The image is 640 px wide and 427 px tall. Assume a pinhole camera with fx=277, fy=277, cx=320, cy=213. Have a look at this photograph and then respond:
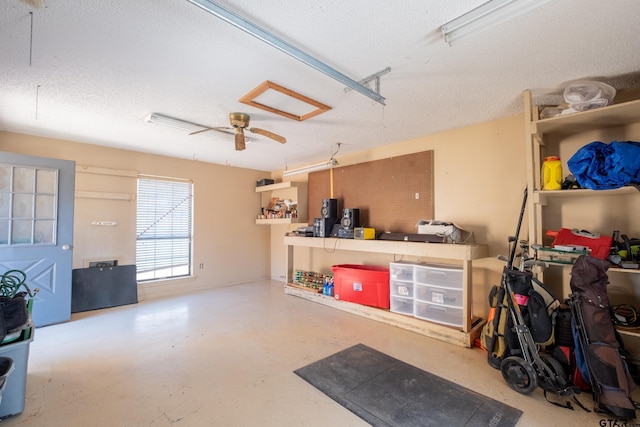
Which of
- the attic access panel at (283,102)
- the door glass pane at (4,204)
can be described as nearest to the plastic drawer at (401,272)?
the attic access panel at (283,102)

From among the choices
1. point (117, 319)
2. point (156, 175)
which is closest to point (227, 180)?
point (156, 175)

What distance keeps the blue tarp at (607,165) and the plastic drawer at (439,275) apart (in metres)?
1.34

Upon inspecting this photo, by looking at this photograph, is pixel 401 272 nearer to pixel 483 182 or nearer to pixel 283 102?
pixel 483 182

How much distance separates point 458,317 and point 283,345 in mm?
1882

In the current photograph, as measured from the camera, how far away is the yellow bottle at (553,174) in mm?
2336

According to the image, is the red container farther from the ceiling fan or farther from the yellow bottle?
the ceiling fan

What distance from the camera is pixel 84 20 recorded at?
1.56 metres

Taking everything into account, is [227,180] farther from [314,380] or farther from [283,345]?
[314,380]

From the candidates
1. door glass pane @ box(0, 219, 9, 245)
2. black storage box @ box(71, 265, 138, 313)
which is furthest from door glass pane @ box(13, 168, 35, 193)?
black storage box @ box(71, 265, 138, 313)

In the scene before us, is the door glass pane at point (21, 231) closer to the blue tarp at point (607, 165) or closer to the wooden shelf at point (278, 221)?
the wooden shelf at point (278, 221)

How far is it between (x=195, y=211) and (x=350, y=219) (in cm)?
293

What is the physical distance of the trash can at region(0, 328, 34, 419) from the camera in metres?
1.77

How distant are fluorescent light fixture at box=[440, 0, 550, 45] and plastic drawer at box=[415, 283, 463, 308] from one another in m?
2.41

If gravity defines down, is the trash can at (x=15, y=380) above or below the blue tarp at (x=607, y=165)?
below
